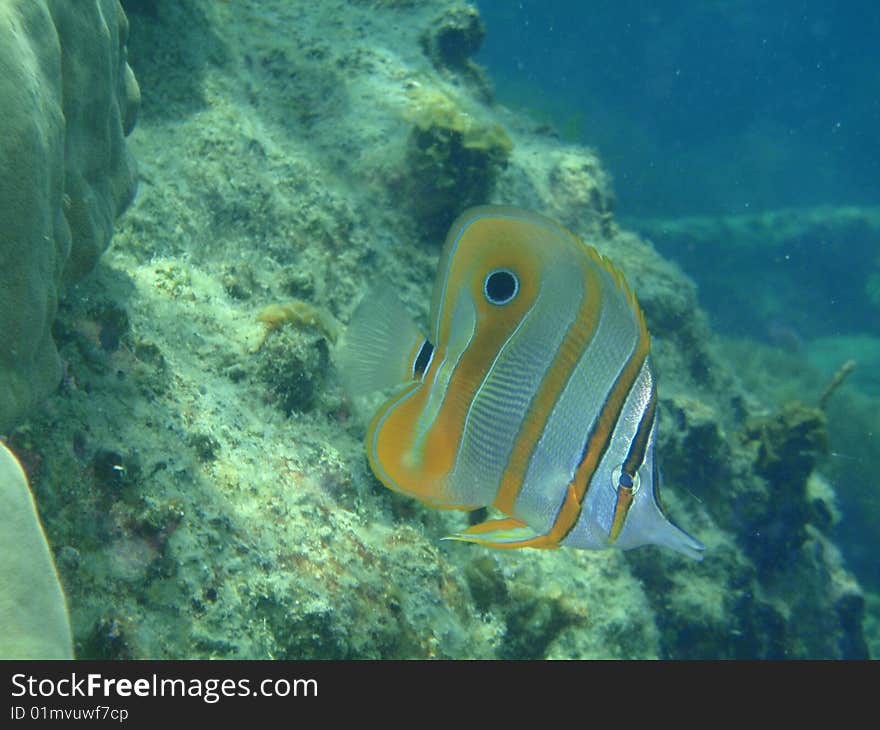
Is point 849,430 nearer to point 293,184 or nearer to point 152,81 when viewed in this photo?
point 293,184

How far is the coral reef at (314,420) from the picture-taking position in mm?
2148

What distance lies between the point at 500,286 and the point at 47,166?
1.43 metres

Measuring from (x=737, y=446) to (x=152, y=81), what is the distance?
6.38 meters

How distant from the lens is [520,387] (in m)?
1.52

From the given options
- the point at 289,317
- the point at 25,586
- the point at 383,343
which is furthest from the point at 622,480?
the point at 289,317

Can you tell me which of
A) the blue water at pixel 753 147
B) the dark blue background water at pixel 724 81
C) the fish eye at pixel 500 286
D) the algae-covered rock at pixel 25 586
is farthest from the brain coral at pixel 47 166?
the dark blue background water at pixel 724 81

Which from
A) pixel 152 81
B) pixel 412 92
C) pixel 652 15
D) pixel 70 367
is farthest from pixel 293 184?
pixel 652 15

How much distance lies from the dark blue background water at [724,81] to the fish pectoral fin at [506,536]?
96.5 ft

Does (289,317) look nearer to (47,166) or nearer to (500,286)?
(47,166)

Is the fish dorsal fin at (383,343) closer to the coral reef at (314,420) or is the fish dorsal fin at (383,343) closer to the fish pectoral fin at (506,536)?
the fish pectoral fin at (506,536)

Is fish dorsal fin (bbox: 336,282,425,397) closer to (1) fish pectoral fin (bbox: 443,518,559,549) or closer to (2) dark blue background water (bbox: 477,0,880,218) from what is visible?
(1) fish pectoral fin (bbox: 443,518,559,549)

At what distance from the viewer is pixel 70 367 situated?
7.55 ft

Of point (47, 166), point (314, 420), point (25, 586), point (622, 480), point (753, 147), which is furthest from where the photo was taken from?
point (753, 147)

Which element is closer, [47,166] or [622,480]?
[622,480]
